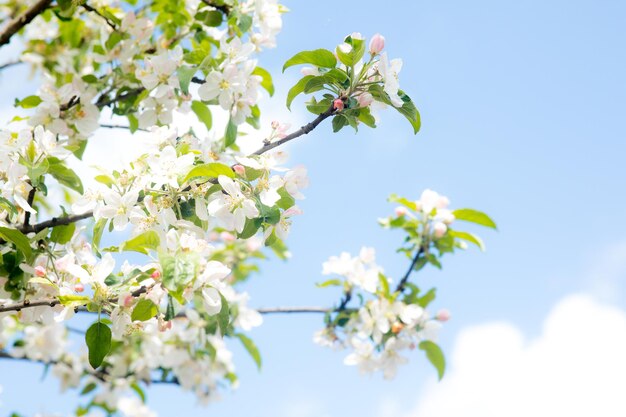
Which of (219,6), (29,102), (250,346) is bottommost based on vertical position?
(250,346)

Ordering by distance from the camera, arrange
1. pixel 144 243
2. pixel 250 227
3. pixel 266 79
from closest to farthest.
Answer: pixel 144 243 < pixel 250 227 < pixel 266 79

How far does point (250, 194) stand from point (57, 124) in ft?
3.18

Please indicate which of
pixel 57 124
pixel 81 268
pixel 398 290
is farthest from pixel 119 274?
pixel 398 290

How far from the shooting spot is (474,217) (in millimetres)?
2621

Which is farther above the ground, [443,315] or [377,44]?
[377,44]

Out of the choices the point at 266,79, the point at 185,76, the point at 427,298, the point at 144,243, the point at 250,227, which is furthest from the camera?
the point at 427,298

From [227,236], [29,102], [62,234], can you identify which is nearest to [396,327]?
[227,236]

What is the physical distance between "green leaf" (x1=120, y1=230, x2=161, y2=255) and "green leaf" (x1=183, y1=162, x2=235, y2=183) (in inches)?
5.8

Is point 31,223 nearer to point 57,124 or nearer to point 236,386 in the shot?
point 57,124

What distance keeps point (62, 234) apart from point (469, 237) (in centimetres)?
166

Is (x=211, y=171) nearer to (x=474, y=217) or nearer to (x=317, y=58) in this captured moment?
(x=317, y=58)

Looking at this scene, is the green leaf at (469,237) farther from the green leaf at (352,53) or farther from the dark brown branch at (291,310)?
the green leaf at (352,53)

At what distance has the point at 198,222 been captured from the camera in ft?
4.85

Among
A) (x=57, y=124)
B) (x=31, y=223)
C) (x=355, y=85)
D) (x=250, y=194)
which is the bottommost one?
(x=31, y=223)
